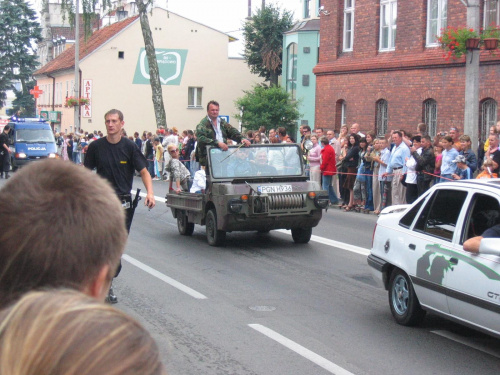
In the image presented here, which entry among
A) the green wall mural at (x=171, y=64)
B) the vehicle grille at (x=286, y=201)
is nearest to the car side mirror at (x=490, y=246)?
the vehicle grille at (x=286, y=201)

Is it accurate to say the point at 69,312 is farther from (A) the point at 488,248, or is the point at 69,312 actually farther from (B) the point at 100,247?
(A) the point at 488,248

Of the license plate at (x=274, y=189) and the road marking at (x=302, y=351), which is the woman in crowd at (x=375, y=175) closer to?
the license plate at (x=274, y=189)

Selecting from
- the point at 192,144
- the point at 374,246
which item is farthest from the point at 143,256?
the point at 192,144

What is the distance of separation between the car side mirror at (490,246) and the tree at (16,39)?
8005 centimetres

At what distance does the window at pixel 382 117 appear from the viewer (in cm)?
2883

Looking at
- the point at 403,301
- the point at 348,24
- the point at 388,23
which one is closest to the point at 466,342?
the point at 403,301

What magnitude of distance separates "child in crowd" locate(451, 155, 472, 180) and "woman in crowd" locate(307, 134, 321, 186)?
17.9 feet

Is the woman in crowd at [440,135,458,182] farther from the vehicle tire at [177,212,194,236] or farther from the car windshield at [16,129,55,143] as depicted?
the car windshield at [16,129,55,143]

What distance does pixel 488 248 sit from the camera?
612cm

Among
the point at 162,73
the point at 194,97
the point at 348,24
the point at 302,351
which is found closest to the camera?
the point at 302,351

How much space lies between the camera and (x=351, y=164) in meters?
19.3

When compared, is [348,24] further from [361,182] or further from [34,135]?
[34,135]

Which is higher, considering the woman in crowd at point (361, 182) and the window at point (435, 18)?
the window at point (435, 18)

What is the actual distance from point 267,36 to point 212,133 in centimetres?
4387
